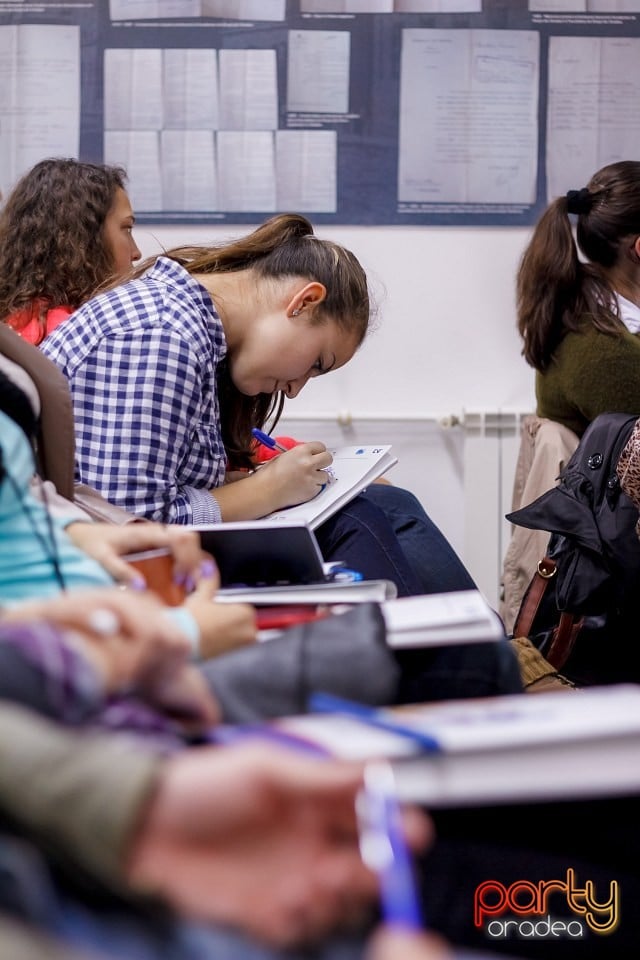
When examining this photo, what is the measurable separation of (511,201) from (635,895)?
2.26m

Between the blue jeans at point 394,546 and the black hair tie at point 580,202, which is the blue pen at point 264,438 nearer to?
the blue jeans at point 394,546

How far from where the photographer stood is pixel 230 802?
1.53ft

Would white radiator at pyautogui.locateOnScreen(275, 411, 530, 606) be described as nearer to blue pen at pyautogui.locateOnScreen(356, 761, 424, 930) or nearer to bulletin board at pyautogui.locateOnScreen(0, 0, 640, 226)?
bulletin board at pyautogui.locateOnScreen(0, 0, 640, 226)

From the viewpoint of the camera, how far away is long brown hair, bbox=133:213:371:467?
1.73 m

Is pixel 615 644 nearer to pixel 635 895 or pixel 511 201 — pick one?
pixel 635 895

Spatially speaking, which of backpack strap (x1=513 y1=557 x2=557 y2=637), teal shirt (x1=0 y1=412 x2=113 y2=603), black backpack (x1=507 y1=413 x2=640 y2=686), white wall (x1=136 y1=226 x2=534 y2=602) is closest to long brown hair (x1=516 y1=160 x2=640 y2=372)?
white wall (x1=136 y1=226 x2=534 y2=602)

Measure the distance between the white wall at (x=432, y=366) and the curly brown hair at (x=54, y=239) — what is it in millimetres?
596

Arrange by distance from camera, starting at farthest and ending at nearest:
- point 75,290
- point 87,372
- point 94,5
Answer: point 94,5 < point 75,290 < point 87,372

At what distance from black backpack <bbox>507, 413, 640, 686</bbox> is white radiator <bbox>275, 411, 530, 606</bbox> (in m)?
1.00

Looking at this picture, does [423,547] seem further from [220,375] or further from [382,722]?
[382,722]

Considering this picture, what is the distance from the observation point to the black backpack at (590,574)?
1795 mm

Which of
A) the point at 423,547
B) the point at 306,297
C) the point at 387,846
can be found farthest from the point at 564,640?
the point at 387,846

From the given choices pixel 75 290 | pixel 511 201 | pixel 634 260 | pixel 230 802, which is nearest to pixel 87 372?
pixel 75 290

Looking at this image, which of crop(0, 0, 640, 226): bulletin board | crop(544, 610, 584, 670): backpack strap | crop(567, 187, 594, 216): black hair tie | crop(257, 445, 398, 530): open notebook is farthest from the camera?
crop(0, 0, 640, 226): bulletin board
